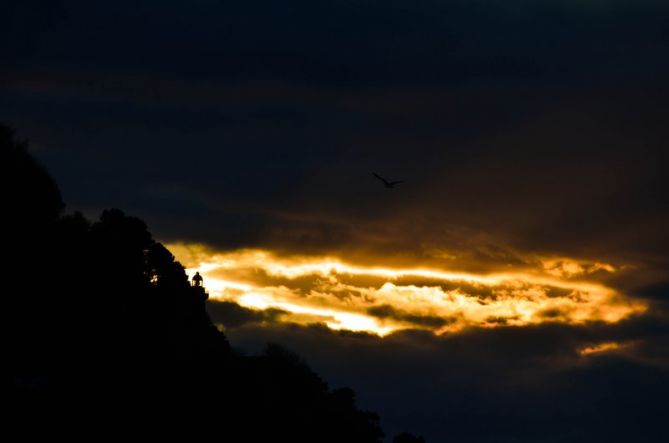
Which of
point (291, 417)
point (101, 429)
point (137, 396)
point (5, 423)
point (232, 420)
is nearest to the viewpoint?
point (5, 423)

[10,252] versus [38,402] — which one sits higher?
[10,252]

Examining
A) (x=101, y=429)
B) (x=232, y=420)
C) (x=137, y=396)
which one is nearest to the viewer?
(x=101, y=429)

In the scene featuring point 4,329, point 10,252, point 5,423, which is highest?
point 10,252

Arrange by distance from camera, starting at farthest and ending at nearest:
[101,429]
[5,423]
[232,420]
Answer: [232,420]
[101,429]
[5,423]

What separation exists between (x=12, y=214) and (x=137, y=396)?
4813 centimetres

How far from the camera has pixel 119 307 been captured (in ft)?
601

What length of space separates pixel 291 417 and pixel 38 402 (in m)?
56.4

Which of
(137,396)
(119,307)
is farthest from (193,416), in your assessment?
(119,307)

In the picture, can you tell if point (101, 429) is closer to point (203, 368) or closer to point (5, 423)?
point (5, 423)

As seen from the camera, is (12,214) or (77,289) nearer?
(77,289)

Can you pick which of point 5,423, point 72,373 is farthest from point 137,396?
point 5,423

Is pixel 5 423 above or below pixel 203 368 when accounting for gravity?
below

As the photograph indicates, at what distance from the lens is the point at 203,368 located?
604ft

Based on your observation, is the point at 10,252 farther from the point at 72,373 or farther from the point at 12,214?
the point at 72,373
